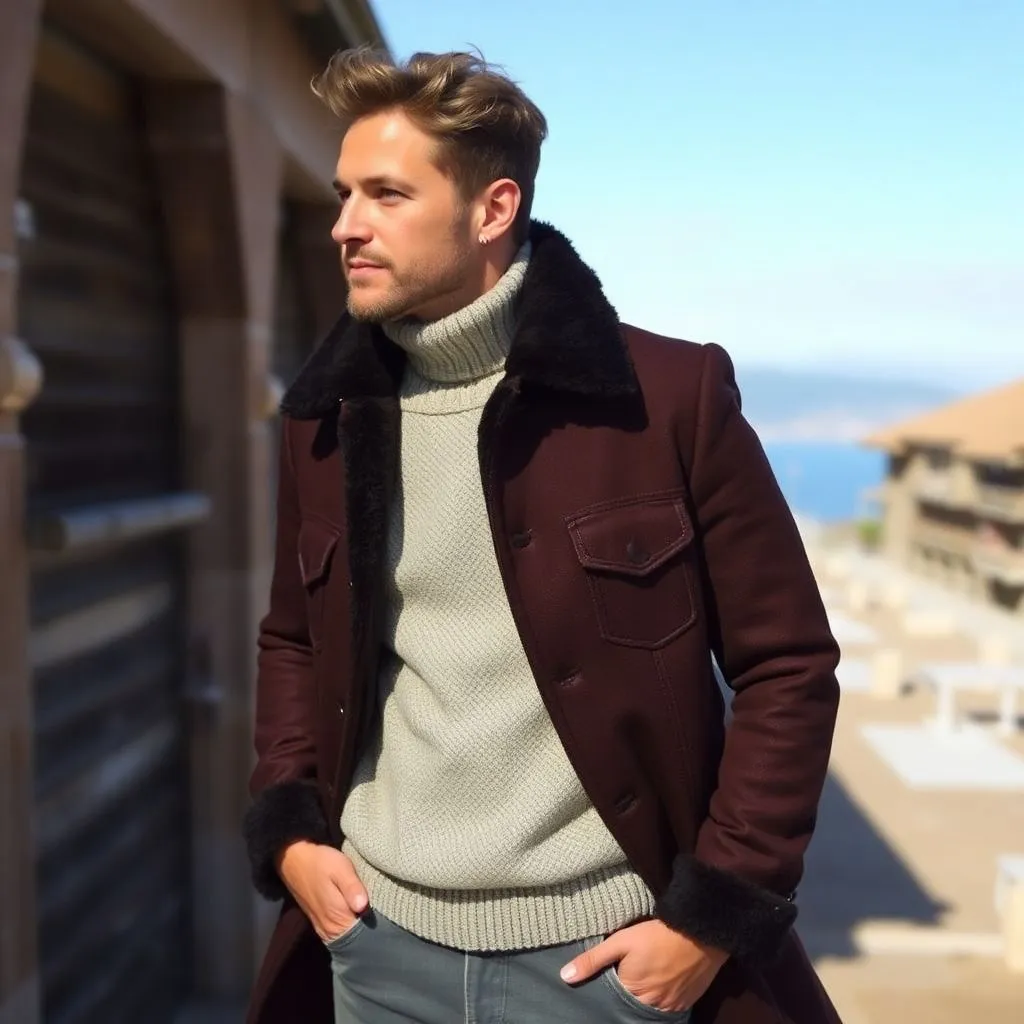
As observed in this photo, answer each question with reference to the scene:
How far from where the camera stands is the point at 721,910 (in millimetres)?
2072

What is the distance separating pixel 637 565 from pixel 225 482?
14.0ft

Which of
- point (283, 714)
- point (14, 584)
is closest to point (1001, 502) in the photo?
point (14, 584)

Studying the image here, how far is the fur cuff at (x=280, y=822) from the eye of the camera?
2.42m

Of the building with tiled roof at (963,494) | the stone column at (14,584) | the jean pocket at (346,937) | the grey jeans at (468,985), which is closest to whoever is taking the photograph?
the grey jeans at (468,985)

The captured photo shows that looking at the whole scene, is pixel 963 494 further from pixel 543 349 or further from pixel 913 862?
pixel 543 349

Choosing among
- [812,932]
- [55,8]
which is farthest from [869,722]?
[55,8]

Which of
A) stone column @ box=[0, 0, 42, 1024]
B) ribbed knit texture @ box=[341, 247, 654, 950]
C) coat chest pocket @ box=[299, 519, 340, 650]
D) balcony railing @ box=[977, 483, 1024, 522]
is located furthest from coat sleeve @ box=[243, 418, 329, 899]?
balcony railing @ box=[977, 483, 1024, 522]

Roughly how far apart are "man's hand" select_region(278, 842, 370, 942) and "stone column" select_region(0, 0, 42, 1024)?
138cm

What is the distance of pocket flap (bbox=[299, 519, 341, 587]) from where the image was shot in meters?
2.38

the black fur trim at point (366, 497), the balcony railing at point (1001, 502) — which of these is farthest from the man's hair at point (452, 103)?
the balcony railing at point (1001, 502)

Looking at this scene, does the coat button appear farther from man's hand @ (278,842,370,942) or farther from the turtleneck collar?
man's hand @ (278,842,370,942)

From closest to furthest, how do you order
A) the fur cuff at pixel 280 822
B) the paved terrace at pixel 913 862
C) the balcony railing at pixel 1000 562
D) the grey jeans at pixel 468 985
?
1. the grey jeans at pixel 468 985
2. the fur cuff at pixel 280 822
3. the paved terrace at pixel 913 862
4. the balcony railing at pixel 1000 562

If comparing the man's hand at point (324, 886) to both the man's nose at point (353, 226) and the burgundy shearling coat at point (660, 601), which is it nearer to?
the burgundy shearling coat at point (660, 601)

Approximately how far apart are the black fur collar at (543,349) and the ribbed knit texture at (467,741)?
7 cm
